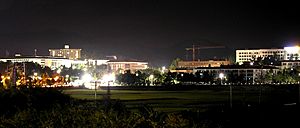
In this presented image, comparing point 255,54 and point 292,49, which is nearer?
point 292,49

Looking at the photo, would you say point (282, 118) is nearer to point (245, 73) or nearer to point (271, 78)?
point (271, 78)

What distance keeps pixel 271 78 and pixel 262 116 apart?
247 ft

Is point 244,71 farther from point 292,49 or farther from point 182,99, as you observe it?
point 182,99

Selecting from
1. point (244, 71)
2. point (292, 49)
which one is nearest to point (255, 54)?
point (292, 49)

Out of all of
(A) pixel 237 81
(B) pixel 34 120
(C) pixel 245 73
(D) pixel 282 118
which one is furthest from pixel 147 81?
(B) pixel 34 120

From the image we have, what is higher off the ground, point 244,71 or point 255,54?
point 255,54

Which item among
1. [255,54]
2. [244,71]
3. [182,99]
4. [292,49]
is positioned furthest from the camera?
[255,54]

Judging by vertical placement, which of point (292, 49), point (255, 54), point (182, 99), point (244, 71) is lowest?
point (182, 99)

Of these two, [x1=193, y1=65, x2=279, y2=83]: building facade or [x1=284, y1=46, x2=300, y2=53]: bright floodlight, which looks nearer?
[x1=193, y1=65, x2=279, y2=83]: building facade

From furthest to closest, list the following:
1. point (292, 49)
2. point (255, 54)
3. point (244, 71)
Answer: point (255, 54)
point (292, 49)
point (244, 71)

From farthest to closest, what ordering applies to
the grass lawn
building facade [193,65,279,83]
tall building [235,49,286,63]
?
tall building [235,49,286,63], building facade [193,65,279,83], the grass lawn

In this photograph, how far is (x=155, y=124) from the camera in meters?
7.94

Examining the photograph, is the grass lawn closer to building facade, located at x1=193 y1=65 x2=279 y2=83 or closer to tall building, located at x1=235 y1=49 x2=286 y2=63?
building facade, located at x1=193 y1=65 x2=279 y2=83

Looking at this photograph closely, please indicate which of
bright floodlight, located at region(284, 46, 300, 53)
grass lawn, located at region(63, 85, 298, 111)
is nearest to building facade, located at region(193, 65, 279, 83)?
bright floodlight, located at region(284, 46, 300, 53)
